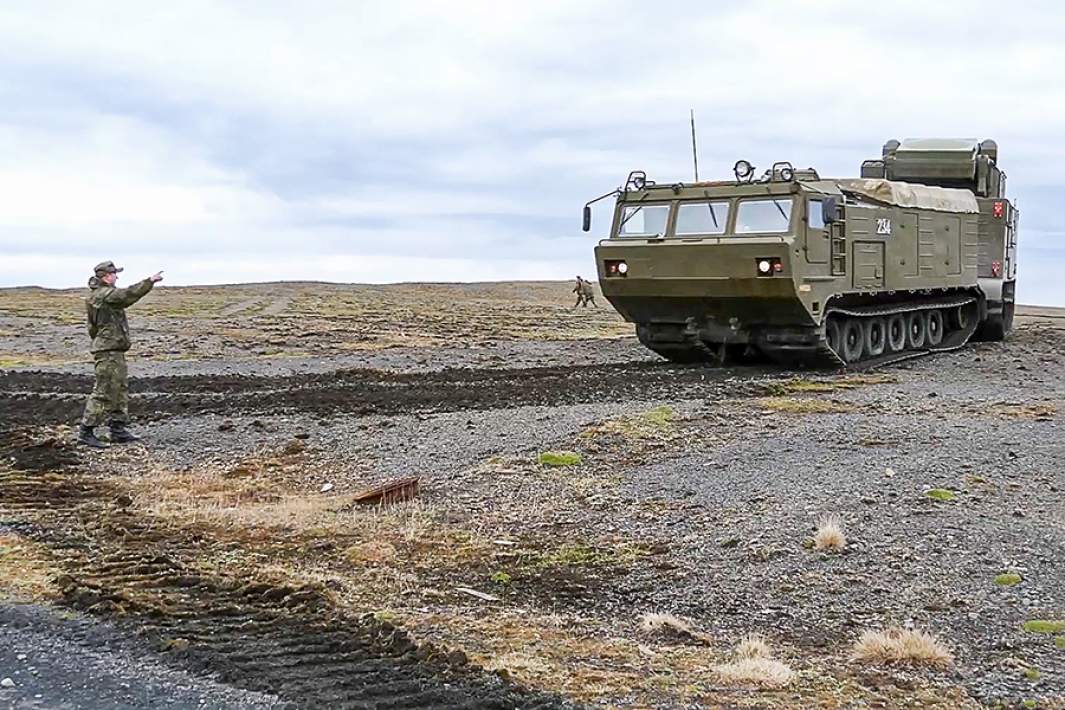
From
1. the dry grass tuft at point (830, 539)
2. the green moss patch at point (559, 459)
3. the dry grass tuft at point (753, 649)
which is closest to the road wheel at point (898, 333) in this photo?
the green moss patch at point (559, 459)

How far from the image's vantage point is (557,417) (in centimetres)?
1274

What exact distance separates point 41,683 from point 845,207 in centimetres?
1440

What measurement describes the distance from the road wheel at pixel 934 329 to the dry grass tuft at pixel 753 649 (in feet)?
56.4

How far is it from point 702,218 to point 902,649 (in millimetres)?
12141

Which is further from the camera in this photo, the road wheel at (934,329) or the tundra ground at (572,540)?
the road wheel at (934,329)

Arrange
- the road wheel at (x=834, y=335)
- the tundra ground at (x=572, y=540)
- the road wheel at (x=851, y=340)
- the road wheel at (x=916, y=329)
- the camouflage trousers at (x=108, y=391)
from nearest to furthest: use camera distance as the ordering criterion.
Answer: the tundra ground at (x=572, y=540) < the camouflage trousers at (x=108, y=391) < the road wheel at (x=834, y=335) < the road wheel at (x=851, y=340) < the road wheel at (x=916, y=329)

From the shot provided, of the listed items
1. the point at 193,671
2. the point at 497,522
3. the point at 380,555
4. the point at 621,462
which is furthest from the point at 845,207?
the point at 193,671

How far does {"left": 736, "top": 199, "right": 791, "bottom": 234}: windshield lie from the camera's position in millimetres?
16734

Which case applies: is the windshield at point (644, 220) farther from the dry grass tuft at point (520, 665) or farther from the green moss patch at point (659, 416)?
the dry grass tuft at point (520, 665)

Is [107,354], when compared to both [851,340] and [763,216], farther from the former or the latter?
[851,340]

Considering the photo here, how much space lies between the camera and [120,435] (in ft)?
40.6

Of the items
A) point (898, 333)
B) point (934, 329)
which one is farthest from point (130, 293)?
point (934, 329)

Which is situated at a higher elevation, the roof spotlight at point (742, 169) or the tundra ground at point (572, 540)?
the roof spotlight at point (742, 169)

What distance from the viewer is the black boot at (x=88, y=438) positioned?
12150mm
